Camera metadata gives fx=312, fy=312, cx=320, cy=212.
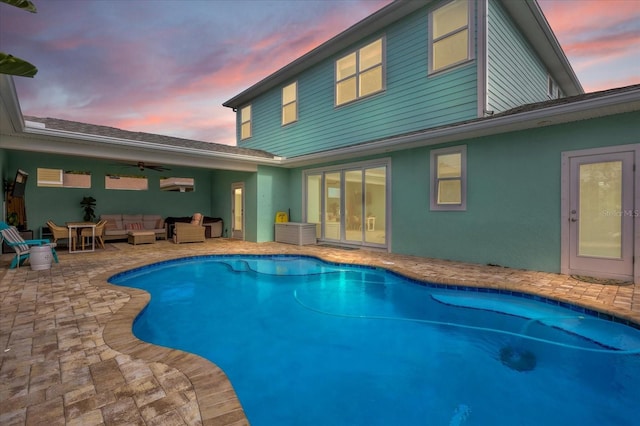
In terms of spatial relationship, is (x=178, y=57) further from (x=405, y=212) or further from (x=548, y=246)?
(x=548, y=246)

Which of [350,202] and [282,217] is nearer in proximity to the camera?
[350,202]

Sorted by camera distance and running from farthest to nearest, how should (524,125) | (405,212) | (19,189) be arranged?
(19,189), (405,212), (524,125)

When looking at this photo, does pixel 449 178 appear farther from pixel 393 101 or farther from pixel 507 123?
pixel 393 101

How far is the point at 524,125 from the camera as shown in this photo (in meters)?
5.83

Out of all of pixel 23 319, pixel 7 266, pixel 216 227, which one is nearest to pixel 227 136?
pixel 216 227

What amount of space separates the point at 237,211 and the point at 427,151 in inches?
306

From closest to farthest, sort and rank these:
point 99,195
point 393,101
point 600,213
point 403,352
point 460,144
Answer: point 403,352 → point 600,213 → point 460,144 → point 393,101 → point 99,195

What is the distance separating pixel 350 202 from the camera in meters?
9.45

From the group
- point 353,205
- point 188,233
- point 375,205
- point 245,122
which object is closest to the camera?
point 375,205

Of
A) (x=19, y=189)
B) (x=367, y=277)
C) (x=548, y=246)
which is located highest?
(x=19, y=189)

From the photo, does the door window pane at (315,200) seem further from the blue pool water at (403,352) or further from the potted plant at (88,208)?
the potted plant at (88,208)

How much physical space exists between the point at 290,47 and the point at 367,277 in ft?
29.2

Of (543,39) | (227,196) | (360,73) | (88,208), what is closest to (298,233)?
(227,196)

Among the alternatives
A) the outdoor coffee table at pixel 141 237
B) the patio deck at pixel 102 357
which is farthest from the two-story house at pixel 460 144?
the outdoor coffee table at pixel 141 237
